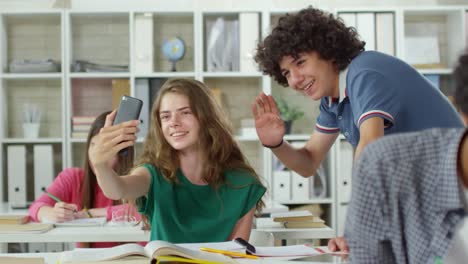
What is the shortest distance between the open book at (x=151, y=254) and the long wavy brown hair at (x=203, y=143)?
23.8 inches

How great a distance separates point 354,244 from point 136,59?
366 centimetres

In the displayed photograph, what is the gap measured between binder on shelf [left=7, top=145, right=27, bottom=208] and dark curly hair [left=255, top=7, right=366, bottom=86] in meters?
2.56

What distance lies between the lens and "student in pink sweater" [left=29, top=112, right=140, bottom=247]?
9.43 feet

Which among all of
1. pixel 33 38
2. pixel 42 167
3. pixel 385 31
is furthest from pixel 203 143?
pixel 33 38

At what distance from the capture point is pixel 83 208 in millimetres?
3160

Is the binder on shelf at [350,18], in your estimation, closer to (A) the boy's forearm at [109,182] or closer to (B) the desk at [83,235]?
(B) the desk at [83,235]

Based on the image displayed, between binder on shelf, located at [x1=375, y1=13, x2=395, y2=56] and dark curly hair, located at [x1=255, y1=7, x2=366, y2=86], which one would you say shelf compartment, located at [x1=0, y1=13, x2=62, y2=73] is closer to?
binder on shelf, located at [x1=375, y1=13, x2=395, y2=56]

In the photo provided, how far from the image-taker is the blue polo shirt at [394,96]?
188 centimetres

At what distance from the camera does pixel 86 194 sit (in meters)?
3.17

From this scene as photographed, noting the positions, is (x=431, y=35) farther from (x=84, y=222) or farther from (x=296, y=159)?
(x=84, y=222)

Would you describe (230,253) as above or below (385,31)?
below

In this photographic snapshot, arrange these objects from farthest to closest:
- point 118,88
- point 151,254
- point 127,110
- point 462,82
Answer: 1. point 118,88
2. point 127,110
3. point 151,254
4. point 462,82

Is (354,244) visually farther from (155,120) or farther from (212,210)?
(155,120)

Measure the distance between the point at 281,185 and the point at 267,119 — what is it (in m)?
2.11
